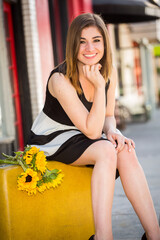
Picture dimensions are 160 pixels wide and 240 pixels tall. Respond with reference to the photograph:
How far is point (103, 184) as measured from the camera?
2994 mm

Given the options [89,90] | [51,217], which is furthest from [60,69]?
[51,217]

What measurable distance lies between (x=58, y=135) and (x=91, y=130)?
27 cm

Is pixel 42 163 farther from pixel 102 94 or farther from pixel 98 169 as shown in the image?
pixel 102 94

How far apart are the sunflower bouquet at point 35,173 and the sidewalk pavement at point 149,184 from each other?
2.70 ft

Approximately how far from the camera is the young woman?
3035 millimetres

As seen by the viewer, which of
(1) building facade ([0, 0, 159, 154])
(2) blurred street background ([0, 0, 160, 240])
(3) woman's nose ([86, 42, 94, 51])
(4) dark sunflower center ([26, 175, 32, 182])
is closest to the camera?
(4) dark sunflower center ([26, 175, 32, 182])

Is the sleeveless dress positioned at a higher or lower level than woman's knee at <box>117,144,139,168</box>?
higher

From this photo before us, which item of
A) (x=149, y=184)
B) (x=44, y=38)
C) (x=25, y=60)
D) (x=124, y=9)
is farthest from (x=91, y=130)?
(x=124, y=9)

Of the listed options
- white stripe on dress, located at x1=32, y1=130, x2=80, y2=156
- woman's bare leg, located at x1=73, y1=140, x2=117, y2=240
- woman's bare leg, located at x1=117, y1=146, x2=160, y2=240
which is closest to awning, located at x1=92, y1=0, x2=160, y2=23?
white stripe on dress, located at x1=32, y1=130, x2=80, y2=156

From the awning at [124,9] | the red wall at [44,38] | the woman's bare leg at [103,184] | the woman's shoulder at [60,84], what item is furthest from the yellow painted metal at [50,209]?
the awning at [124,9]

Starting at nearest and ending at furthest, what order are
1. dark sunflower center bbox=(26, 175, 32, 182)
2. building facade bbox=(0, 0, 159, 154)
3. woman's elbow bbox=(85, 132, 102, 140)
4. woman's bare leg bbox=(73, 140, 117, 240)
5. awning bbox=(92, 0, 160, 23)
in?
woman's bare leg bbox=(73, 140, 117, 240) → dark sunflower center bbox=(26, 175, 32, 182) → woman's elbow bbox=(85, 132, 102, 140) → building facade bbox=(0, 0, 159, 154) → awning bbox=(92, 0, 160, 23)

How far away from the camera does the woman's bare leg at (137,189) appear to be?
123 inches

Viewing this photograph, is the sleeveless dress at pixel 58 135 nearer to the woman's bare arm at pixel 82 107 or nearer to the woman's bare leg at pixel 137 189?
the woman's bare arm at pixel 82 107

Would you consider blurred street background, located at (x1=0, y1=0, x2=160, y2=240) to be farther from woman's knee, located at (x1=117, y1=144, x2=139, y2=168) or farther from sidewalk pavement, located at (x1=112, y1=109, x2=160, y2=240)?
woman's knee, located at (x1=117, y1=144, x2=139, y2=168)
